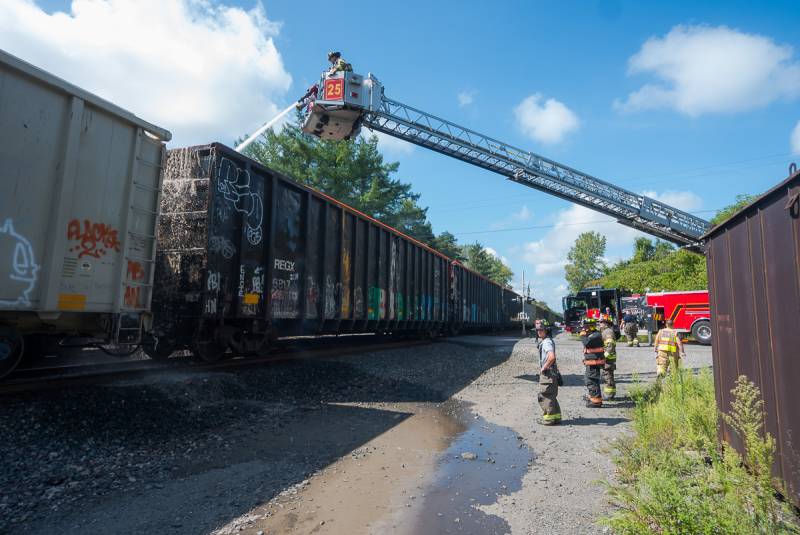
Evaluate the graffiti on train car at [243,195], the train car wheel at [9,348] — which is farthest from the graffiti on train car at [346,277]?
the train car wheel at [9,348]

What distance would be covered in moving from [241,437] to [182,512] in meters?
1.72

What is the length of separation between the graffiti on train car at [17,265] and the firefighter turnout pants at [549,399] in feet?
19.8

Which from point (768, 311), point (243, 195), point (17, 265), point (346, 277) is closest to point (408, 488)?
point (768, 311)

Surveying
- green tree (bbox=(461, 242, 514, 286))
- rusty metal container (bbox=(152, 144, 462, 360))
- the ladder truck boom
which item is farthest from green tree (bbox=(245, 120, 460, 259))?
green tree (bbox=(461, 242, 514, 286))

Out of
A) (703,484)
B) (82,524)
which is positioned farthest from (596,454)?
(82,524)

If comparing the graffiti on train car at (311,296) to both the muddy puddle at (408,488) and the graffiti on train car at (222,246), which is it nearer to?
the graffiti on train car at (222,246)

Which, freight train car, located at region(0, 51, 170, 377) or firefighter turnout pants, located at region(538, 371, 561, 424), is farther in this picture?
firefighter turnout pants, located at region(538, 371, 561, 424)

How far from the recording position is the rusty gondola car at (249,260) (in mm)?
6641

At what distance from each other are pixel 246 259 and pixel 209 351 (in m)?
1.68

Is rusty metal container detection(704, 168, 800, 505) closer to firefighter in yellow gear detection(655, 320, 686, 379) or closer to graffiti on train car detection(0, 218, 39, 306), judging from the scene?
firefighter in yellow gear detection(655, 320, 686, 379)

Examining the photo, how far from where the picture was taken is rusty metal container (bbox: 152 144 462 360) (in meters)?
6.64

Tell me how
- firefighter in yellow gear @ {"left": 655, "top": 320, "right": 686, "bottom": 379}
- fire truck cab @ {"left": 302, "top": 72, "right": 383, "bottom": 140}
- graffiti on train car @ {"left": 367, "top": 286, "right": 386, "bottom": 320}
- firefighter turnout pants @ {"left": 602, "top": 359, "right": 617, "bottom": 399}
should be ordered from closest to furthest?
firefighter turnout pants @ {"left": 602, "top": 359, "right": 617, "bottom": 399}
firefighter in yellow gear @ {"left": 655, "top": 320, "right": 686, "bottom": 379}
graffiti on train car @ {"left": 367, "top": 286, "right": 386, "bottom": 320}
fire truck cab @ {"left": 302, "top": 72, "right": 383, "bottom": 140}

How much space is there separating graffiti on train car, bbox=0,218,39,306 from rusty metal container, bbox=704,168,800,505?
19.9ft

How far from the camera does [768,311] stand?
10.9 feet
